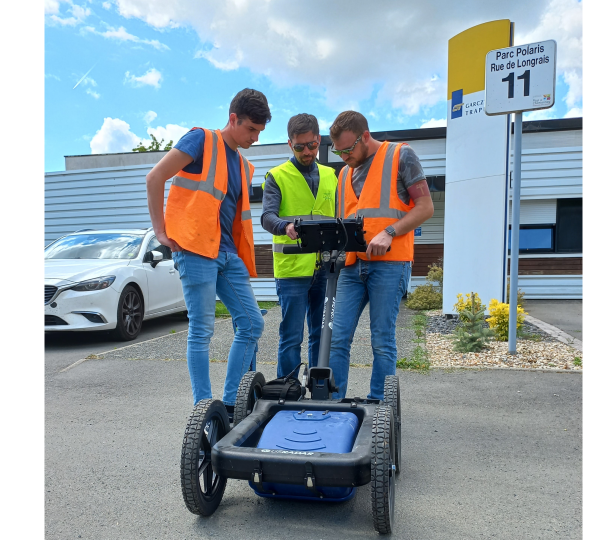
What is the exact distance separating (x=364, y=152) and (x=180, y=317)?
24.9 feet

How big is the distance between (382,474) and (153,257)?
6.36m

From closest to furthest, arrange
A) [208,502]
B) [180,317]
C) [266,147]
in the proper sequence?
[208,502], [180,317], [266,147]

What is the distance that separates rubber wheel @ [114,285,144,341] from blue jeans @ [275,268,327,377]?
13.3 feet

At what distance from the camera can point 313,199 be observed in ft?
12.3

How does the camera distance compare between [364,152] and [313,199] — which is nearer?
[364,152]

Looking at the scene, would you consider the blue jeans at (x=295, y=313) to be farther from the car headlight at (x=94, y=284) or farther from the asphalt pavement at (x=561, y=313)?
the asphalt pavement at (x=561, y=313)

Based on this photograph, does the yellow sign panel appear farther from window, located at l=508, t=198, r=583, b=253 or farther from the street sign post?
window, located at l=508, t=198, r=583, b=253

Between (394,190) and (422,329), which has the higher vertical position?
(394,190)

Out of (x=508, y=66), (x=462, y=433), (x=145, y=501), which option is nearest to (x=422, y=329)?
(x=508, y=66)

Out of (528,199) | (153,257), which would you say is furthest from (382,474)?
(528,199)

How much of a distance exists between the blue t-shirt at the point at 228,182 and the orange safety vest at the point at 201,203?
37 millimetres

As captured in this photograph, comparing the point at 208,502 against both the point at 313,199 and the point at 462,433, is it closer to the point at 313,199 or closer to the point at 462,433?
the point at 462,433

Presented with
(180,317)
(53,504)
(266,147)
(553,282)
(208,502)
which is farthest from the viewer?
(266,147)

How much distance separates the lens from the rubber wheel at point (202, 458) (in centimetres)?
213
